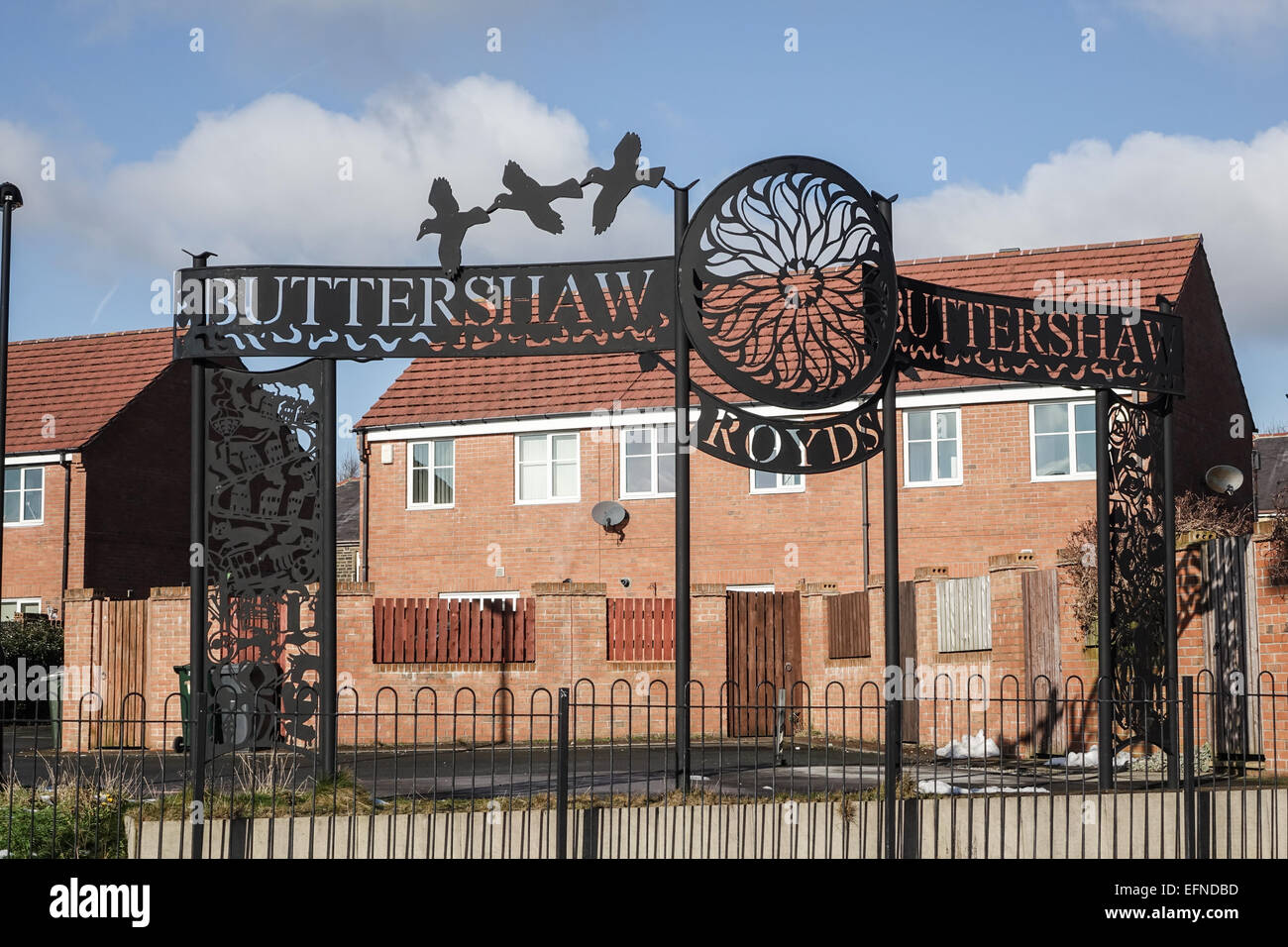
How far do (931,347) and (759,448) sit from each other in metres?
1.72

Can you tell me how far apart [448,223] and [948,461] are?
53.5 feet

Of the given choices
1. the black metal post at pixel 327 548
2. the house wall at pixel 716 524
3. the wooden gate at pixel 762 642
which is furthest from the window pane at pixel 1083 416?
the black metal post at pixel 327 548

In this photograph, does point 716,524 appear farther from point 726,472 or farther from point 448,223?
point 448,223

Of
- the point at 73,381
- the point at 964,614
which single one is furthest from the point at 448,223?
the point at 73,381

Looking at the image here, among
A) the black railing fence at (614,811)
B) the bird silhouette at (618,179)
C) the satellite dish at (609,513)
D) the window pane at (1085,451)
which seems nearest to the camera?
the black railing fence at (614,811)

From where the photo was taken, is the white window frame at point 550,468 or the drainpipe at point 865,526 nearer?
the drainpipe at point 865,526

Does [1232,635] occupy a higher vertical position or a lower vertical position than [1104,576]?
lower

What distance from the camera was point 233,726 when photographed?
33.0 ft

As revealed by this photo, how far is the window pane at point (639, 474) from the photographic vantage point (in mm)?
27109

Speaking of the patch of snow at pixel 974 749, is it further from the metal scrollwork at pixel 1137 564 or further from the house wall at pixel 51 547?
the house wall at pixel 51 547

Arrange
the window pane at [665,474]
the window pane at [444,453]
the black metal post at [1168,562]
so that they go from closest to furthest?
the black metal post at [1168,562], the window pane at [665,474], the window pane at [444,453]

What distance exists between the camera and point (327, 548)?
10750mm

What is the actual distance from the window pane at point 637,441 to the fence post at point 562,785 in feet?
60.0
